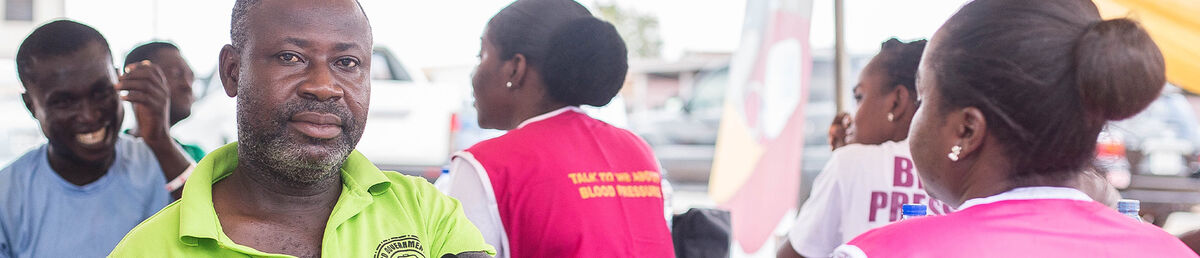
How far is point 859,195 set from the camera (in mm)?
2699

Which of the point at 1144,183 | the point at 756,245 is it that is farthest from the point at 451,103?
the point at 1144,183

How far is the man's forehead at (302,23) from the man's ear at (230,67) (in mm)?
65

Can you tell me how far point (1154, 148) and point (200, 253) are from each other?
8877mm

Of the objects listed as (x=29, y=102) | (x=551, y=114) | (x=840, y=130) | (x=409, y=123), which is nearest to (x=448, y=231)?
(x=551, y=114)

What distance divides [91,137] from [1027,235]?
77.1 inches

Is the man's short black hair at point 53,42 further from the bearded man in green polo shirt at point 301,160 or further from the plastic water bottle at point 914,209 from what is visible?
the plastic water bottle at point 914,209

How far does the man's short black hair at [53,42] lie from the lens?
2.28 metres

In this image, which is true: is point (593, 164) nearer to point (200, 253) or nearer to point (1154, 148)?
point (200, 253)

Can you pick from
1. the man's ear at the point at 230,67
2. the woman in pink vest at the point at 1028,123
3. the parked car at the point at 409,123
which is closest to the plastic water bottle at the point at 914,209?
the woman in pink vest at the point at 1028,123

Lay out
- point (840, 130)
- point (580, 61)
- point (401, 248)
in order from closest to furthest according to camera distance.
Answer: point (401, 248) → point (580, 61) → point (840, 130)

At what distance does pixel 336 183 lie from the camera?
159 centimetres

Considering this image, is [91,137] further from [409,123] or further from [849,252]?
[409,123]

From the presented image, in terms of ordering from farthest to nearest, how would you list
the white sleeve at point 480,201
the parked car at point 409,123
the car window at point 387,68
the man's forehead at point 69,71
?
the car window at point 387,68
the parked car at point 409,123
the white sleeve at point 480,201
the man's forehead at point 69,71

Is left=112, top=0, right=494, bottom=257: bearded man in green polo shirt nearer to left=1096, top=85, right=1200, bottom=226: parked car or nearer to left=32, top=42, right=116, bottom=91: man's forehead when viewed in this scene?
left=32, top=42, right=116, bottom=91: man's forehead
